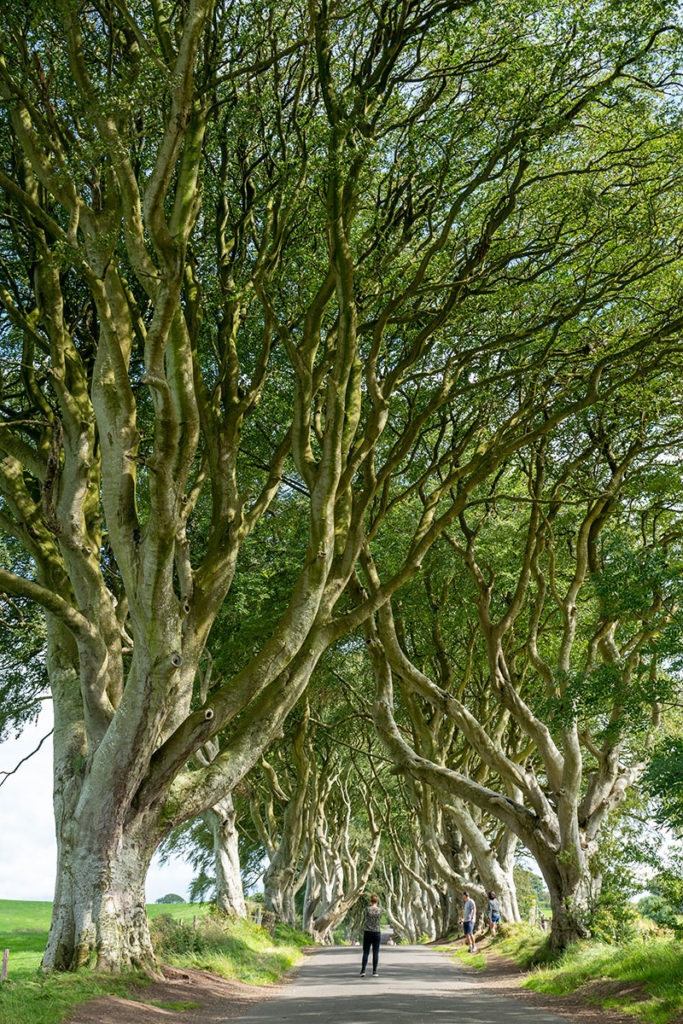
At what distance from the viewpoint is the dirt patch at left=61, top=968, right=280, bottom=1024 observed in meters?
8.26

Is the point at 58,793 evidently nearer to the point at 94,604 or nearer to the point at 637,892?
the point at 94,604

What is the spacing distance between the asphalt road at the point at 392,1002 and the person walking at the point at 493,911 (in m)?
3.85

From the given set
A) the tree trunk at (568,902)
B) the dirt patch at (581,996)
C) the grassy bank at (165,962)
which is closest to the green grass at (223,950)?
the grassy bank at (165,962)

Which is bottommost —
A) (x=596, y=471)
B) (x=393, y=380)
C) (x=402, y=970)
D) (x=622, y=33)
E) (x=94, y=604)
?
(x=402, y=970)

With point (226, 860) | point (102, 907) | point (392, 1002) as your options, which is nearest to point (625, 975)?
point (392, 1002)

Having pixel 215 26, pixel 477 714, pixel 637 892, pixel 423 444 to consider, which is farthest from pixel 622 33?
pixel 477 714

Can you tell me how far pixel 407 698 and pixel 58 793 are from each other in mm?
10804

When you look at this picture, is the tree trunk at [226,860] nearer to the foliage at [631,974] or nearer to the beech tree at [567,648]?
the beech tree at [567,648]

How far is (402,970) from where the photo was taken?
18.2 m

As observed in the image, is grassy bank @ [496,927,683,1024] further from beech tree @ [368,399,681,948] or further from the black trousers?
the black trousers

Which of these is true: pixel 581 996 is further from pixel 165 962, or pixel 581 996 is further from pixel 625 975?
pixel 165 962

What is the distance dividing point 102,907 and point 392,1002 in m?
4.22

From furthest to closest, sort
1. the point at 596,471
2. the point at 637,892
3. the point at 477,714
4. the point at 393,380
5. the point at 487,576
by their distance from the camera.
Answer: the point at 477,714
the point at 487,576
the point at 596,471
the point at 637,892
the point at 393,380

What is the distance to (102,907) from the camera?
10047 millimetres
